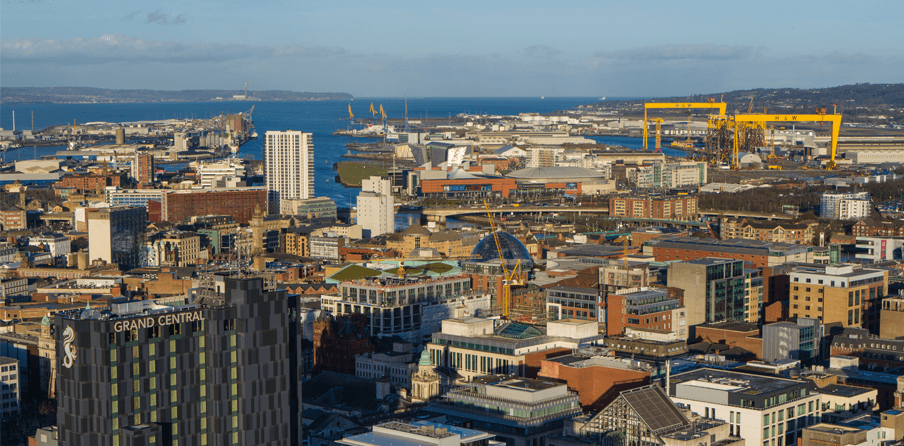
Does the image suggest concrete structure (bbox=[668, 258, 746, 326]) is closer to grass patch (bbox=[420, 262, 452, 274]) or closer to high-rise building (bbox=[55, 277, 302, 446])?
grass patch (bbox=[420, 262, 452, 274])

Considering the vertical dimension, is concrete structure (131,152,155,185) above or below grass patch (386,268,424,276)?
above

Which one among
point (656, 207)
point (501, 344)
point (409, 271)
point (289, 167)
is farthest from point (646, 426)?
point (289, 167)

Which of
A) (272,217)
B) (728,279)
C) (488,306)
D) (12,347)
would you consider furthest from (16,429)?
(272,217)

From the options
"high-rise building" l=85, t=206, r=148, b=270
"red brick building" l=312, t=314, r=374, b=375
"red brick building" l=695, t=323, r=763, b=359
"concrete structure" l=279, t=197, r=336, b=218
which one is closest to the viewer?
"red brick building" l=312, t=314, r=374, b=375

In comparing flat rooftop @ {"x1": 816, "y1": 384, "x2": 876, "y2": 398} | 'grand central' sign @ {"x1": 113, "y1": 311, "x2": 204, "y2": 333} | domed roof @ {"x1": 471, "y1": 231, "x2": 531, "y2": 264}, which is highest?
'grand central' sign @ {"x1": 113, "y1": 311, "x2": 204, "y2": 333}

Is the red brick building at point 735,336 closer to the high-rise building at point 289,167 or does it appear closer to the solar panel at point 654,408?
the solar panel at point 654,408

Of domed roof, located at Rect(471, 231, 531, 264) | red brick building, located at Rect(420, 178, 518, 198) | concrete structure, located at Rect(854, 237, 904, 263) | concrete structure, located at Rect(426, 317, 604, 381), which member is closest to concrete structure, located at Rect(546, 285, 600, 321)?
concrete structure, located at Rect(426, 317, 604, 381)
